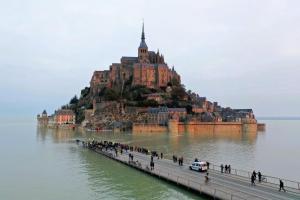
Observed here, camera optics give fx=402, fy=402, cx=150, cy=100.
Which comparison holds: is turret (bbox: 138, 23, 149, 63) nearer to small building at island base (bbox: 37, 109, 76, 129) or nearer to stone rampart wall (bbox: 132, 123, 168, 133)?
small building at island base (bbox: 37, 109, 76, 129)

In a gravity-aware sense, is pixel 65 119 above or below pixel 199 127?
above

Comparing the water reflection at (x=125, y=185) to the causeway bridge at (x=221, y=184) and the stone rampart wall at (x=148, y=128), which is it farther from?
the stone rampart wall at (x=148, y=128)

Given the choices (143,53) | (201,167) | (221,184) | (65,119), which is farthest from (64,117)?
(221,184)

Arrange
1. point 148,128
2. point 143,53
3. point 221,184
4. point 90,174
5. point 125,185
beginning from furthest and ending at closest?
point 143,53, point 148,128, point 90,174, point 125,185, point 221,184

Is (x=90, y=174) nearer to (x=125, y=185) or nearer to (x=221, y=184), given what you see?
(x=125, y=185)

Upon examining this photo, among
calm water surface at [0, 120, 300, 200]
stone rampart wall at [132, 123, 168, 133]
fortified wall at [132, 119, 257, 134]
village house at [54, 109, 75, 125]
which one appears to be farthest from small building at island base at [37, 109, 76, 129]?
calm water surface at [0, 120, 300, 200]

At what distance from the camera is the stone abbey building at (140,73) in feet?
512

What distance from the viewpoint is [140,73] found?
6132 inches

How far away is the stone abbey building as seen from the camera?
Answer: 512 feet

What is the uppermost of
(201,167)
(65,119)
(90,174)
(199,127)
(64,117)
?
(64,117)

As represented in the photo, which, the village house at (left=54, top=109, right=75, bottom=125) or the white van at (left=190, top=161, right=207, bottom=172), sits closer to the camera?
the white van at (left=190, top=161, right=207, bottom=172)

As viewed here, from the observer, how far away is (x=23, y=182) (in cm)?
3969

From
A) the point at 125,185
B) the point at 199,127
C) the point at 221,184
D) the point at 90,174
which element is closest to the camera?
the point at 221,184

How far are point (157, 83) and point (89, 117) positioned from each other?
29.5m
